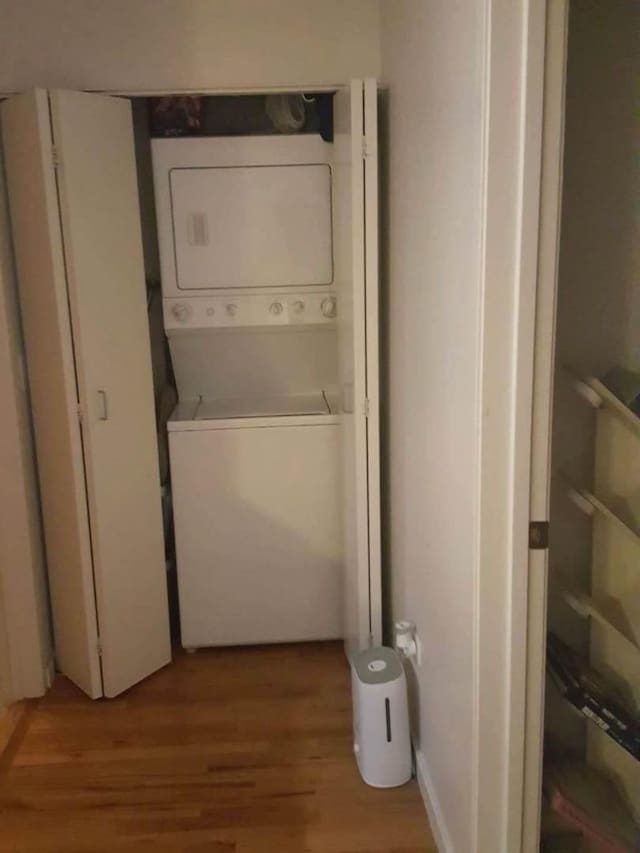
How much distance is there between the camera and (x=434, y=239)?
177 cm

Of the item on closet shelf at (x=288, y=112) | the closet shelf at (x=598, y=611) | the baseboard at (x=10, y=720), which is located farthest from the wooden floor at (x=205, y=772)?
the item on closet shelf at (x=288, y=112)

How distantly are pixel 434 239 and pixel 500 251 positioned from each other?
1.35ft

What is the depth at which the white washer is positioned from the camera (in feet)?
9.20

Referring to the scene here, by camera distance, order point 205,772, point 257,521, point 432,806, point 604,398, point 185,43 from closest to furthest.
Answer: point 604,398 → point 432,806 → point 205,772 → point 185,43 → point 257,521

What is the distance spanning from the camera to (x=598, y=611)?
1.85 meters

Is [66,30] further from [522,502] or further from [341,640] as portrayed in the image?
[341,640]

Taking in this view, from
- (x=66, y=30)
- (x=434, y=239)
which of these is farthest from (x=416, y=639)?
(x=66, y=30)

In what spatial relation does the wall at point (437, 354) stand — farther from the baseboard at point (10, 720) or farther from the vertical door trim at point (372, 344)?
the baseboard at point (10, 720)

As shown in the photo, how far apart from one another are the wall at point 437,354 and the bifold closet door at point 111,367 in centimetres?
80

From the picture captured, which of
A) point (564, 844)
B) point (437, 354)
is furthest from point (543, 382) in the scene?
point (564, 844)

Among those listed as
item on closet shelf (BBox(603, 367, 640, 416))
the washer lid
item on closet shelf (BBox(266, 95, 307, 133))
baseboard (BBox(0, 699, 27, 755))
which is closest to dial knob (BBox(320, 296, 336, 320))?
the washer lid

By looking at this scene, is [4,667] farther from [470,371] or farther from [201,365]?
[470,371]

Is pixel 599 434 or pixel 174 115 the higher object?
pixel 174 115

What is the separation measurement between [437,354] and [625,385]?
1.44 feet
